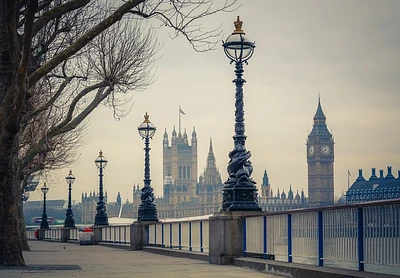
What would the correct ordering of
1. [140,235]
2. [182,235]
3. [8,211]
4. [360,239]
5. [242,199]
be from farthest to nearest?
1. [140,235]
2. [182,235]
3. [242,199]
4. [8,211]
5. [360,239]

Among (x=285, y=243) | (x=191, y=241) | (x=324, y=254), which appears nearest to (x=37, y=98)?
(x=191, y=241)

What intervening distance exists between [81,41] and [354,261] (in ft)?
26.6

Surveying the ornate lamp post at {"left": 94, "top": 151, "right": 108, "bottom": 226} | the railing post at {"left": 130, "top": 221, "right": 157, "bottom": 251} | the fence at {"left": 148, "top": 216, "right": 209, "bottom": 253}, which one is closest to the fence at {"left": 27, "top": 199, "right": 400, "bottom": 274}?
the fence at {"left": 148, "top": 216, "right": 209, "bottom": 253}

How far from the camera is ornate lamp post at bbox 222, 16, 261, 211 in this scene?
62.7ft

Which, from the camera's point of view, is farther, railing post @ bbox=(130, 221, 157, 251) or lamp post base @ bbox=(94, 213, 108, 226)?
lamp post base @ bbox=(94, 213, 108, 226)

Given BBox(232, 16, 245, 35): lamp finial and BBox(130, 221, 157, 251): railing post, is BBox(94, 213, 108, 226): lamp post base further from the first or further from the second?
BBox(232, 16, 245, 35): lamp finial

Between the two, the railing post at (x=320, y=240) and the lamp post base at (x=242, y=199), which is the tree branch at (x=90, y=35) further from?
the railing post at (x=320, y=240)

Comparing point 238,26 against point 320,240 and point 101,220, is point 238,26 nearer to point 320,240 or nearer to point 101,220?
point 320,240

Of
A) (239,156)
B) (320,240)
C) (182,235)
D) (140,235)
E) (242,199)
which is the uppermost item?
(239,156)

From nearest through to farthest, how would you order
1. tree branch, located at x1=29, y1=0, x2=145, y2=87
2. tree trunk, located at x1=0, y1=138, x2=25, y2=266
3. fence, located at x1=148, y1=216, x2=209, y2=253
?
tree branch, located at x1=29, y1=0, x2=145, y2=87, tree trunk, located at x1=0, y1=138, x2=25, y2=266, fence, located at x1=148, y1=216, x2=209, y2=253

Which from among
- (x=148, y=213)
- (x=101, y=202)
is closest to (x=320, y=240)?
(x=148, y=213)

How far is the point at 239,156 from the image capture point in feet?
63.7

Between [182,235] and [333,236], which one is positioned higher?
[333,236]

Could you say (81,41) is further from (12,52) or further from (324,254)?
(324,254)
